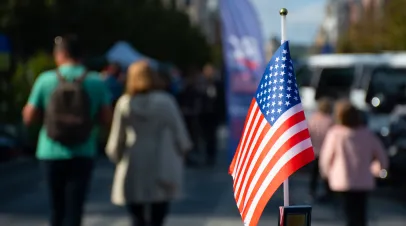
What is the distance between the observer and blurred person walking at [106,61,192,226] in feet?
29.9

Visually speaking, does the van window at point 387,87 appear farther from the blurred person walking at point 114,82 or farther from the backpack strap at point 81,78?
the backpack strap at point 81,78

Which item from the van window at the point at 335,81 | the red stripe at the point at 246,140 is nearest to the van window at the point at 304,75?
the van window at the point at 335,81

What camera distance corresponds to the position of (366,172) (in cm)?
994

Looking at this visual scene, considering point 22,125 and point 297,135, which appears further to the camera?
point 22,125

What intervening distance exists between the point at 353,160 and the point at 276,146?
4646 mm

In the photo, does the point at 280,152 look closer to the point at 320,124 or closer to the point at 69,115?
the point at 69,115

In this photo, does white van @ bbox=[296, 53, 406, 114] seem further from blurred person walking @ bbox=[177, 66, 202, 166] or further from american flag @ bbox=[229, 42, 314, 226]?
american flag @ bbox=[229, 42, 314, 226]

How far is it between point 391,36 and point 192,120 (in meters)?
22.1

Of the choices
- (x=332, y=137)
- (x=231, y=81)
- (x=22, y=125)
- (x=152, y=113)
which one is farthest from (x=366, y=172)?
(x=22, y=125)

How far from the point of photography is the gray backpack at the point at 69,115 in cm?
882

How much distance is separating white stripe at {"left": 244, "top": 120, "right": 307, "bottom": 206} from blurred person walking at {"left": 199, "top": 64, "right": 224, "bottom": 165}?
15469 mm

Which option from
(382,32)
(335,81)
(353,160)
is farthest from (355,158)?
(382,32)

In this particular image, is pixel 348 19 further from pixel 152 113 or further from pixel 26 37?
pixel 152 113

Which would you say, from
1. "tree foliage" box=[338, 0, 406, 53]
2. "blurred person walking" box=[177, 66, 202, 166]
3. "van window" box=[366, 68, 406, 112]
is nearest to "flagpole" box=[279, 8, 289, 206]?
"van window" box=[366, 68, 406, 112]
